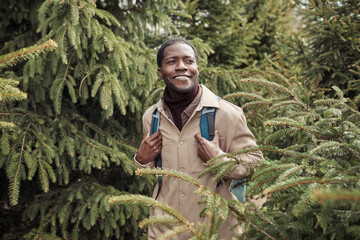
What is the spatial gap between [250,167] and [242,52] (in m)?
4.42

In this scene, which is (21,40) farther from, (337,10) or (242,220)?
(337,10)

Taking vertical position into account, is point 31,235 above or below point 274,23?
below

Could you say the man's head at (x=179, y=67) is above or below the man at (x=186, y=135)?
above

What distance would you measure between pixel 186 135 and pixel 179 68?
0.51 metres

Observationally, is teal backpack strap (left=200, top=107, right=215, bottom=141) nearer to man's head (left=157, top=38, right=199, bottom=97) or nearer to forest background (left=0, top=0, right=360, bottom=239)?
man's head (left=157, top=38, right=199, bottom=97)

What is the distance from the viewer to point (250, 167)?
1.81 meters

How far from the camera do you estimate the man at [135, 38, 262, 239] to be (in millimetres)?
2115

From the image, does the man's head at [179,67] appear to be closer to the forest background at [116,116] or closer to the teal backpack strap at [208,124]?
the teal backpack strap at [208,124]

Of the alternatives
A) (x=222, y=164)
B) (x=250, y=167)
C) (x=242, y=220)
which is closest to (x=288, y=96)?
(x=250, y=167)

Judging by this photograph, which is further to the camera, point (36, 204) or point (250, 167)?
point (36, 204)

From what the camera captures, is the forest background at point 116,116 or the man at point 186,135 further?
the man at point 186,135

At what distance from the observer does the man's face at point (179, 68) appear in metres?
2.18

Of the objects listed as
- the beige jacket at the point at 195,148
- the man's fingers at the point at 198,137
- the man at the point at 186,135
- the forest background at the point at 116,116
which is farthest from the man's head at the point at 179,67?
the forest background at the point at 116,116

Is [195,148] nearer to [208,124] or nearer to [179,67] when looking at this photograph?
[208,124]
